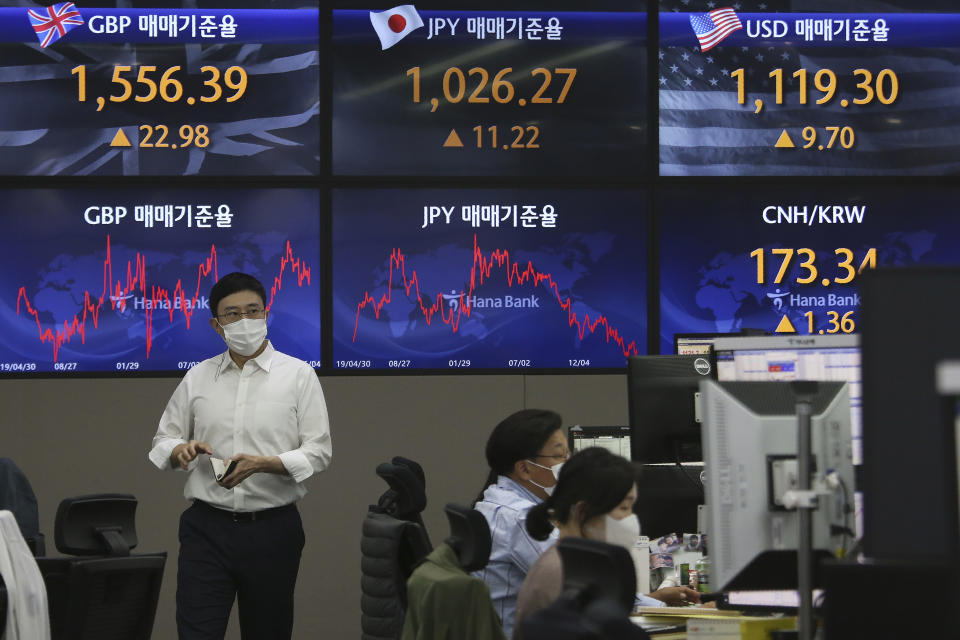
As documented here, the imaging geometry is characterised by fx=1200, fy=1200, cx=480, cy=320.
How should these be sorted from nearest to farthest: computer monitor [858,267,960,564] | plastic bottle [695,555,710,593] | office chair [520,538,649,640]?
computer monitor [858,267,960,564] < office chair [520,538,649,640] < plastic bottle [695,555,710,593]

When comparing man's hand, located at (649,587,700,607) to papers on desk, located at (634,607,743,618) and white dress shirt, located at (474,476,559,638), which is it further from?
white dress shirt, located at (474,476,559,638)

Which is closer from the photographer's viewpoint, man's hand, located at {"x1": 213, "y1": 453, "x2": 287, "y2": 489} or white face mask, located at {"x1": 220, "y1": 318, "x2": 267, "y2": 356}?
man's hand, located at {"x1": 213, "y1": 453, "x2": 287, "y2": 489}

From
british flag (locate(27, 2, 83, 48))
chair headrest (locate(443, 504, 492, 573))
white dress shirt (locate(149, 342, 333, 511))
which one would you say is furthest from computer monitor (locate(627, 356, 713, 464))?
british flag (locate(27, 2, 83, 48))

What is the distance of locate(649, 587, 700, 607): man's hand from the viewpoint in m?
3.13

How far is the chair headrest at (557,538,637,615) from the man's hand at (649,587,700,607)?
1568 millimetres

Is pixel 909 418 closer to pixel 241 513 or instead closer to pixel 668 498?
pixel 668 498

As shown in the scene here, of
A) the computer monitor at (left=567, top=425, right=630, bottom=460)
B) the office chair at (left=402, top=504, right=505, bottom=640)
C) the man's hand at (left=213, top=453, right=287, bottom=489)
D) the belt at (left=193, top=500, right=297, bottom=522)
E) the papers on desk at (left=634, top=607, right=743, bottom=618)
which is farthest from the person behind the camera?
the computer monitor at (left=567, top=425, right=630, bottom=460)

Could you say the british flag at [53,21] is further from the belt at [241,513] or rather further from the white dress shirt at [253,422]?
the belt at [241,513]

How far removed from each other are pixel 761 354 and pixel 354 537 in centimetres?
291

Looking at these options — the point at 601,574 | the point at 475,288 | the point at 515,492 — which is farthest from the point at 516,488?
the point at 475,288

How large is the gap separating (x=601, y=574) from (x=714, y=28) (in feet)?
14.1

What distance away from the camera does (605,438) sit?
14.8 ft

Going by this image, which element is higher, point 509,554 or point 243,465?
point 243,465

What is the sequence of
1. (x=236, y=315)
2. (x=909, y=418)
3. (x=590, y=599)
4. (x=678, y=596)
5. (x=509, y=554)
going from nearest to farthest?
(x=909, y=418), (x=590, y=599), (x=509, y=554), (x=678, y=596), (x=236, y=315)
